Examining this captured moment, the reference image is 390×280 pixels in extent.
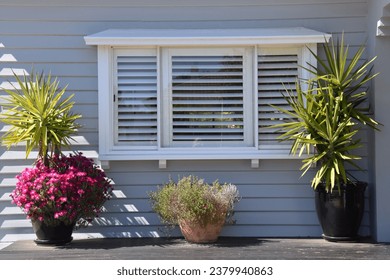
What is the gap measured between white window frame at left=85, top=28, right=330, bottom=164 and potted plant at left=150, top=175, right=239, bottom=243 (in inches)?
18.4

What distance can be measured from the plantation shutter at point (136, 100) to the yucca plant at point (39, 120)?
55 centimetres

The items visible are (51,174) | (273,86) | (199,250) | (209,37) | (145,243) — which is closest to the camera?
(199,250)

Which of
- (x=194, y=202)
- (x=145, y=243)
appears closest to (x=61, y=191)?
(x=145, y=243)

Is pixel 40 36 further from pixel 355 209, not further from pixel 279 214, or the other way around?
pixel 355 209

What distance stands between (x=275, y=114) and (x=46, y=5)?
272cm

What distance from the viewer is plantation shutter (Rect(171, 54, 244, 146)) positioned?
722cm

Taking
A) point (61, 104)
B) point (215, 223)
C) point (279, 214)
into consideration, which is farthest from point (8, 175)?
point (279, 214)

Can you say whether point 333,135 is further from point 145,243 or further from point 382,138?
point 145,243

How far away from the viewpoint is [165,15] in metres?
7.23

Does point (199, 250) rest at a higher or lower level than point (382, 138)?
lower

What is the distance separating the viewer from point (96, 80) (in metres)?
7.21

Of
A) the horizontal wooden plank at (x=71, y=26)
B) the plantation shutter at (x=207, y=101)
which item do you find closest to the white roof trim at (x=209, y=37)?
the horizontal wooden plank at (x=71, y=26)

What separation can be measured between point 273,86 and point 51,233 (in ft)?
9.05

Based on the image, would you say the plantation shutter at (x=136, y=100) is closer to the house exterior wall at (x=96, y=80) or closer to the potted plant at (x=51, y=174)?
the house exterior wall at (x=96, y=80)
